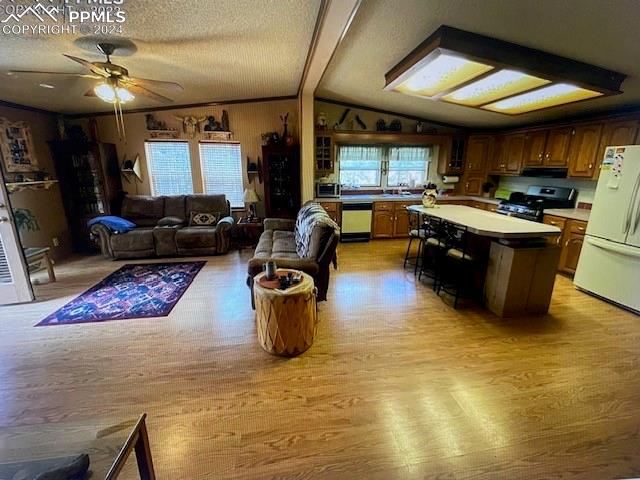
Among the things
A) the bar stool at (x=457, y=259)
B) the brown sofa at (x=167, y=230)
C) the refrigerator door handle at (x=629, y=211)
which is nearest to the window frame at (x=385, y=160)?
the brown sofa at (x=167, y=230)

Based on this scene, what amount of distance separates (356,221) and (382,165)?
143 cm

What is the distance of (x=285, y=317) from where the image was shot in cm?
222

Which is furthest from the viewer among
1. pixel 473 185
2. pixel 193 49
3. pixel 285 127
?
pixel 473 185

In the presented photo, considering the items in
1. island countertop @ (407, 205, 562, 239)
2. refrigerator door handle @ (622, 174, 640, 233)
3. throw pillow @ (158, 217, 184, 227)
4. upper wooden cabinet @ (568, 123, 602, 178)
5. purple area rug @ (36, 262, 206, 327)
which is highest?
upper wooden cabinet @ (568, 123, 602, 178)

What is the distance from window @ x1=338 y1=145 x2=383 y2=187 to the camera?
19.0 ft

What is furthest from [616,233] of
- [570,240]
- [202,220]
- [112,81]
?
[202,220]

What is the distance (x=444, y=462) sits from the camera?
150cm

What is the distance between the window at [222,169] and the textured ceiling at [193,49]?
3.88 ft

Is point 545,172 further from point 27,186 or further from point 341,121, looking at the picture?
point 27,186

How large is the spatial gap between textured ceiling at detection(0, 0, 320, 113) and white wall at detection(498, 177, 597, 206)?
4.39 meters

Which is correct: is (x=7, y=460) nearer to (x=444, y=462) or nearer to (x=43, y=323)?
(x=444, y=462)

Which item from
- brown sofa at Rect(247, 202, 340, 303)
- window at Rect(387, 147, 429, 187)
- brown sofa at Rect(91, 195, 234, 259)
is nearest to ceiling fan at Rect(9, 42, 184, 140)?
brown sofa at Rect(247, 202, 340, 303)

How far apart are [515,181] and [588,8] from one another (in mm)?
4131

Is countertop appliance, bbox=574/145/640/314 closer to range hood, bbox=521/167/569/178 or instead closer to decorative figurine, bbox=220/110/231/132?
range hood, bbox=521/167/569/178
